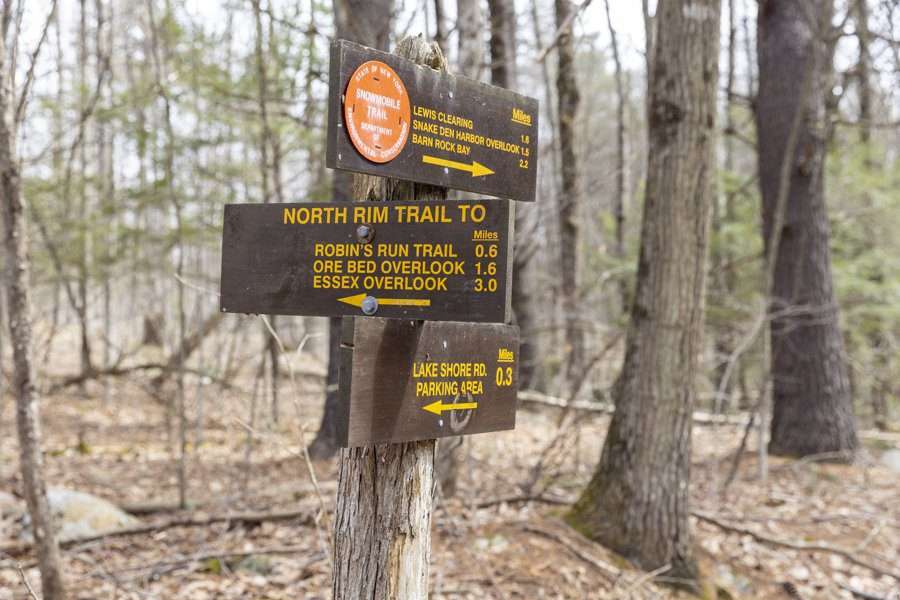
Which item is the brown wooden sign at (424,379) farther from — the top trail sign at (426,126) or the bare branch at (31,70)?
the bare branch at (31,70)

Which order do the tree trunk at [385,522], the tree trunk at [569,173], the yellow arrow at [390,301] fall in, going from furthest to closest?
the tree trunk at [569,173]
the tree trunk at [385,522]
the yellow arrow at [390,301]

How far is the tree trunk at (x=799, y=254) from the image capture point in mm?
8094

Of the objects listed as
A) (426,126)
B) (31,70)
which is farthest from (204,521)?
(426,126)

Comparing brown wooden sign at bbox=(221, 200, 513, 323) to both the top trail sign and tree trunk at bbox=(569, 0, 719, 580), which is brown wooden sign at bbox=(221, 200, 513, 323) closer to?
the top trail sign

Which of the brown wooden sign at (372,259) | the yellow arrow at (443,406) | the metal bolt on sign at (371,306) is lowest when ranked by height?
the yellow arrow at (443,406)

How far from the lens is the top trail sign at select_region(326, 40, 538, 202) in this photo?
2.14 meters

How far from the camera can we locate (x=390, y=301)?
84.0 inches

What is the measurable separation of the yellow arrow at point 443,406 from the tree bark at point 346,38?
14.3ft

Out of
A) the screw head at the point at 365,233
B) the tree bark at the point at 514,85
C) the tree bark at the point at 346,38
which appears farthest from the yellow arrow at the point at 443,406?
the tree bark at the point at 346,38

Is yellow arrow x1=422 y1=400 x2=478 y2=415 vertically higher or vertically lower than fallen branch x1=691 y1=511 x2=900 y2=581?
higher

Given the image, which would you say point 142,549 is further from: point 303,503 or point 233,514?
point 303,503

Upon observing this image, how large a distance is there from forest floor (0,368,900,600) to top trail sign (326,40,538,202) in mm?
1287

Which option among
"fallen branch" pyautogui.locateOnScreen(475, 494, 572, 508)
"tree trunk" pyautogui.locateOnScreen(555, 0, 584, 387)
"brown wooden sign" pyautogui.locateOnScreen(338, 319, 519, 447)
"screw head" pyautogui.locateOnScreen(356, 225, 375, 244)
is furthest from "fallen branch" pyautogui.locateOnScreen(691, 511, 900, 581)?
"screw head" pyautogui.locateOnScreen(356, 225, 375, 244)

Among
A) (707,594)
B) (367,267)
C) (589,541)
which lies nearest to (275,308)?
(367,267)
